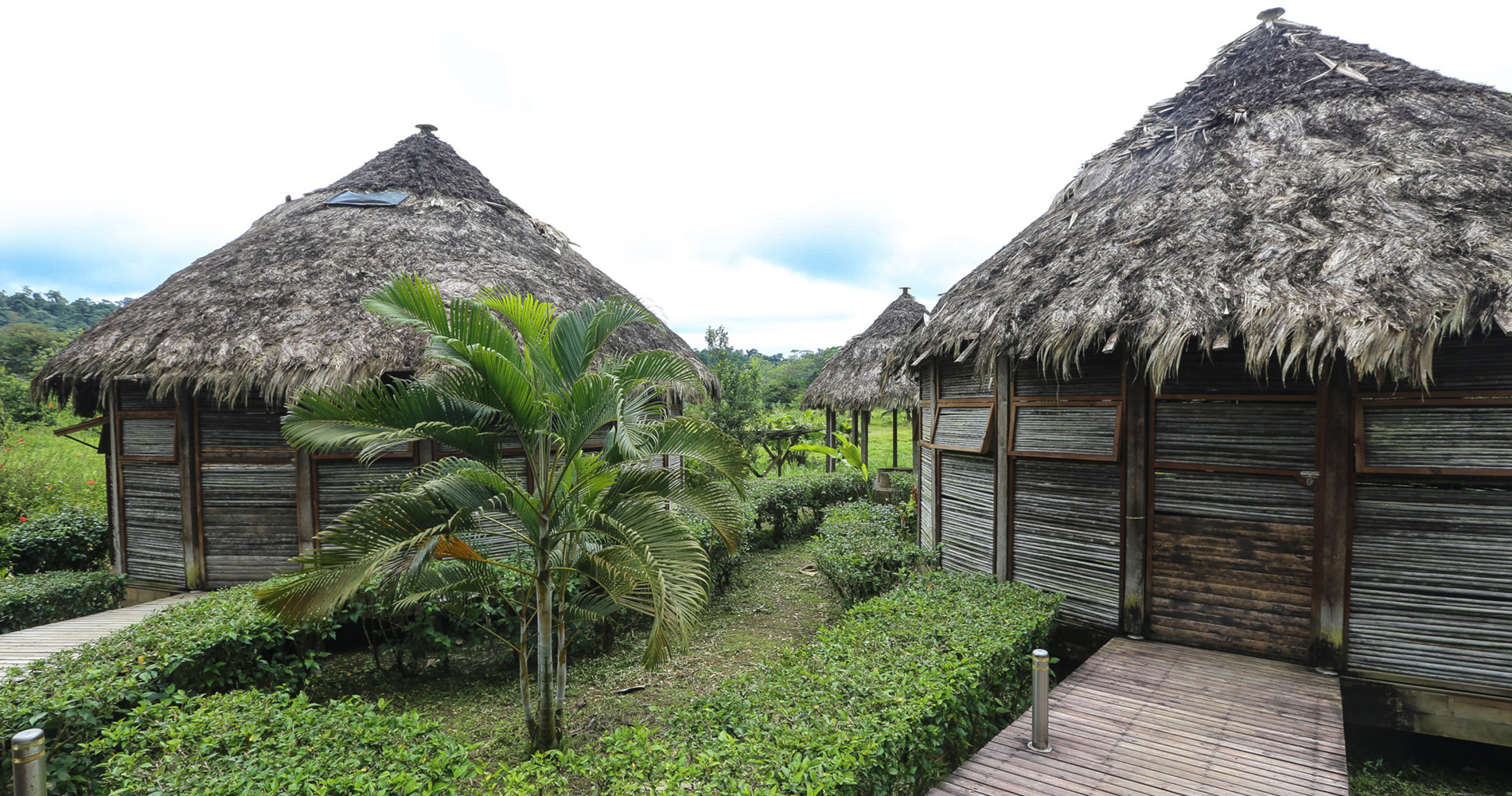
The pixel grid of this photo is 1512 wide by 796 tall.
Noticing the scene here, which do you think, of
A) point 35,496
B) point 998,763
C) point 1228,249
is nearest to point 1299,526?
point 1228,249

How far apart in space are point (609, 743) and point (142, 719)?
8.86ft

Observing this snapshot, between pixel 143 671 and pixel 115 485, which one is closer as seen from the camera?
pixel 143 671

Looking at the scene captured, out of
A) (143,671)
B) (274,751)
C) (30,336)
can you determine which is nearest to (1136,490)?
(274,751)

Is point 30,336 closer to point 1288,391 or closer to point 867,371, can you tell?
point 867,371

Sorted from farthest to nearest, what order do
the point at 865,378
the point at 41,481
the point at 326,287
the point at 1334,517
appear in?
the point at 865,378, the point at 41,481, the point at 326,287, the point at 1334,517

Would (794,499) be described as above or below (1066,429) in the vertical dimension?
below

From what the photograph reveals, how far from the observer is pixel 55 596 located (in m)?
6.57

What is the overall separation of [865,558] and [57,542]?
10496 mm

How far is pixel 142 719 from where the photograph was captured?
350 centimetres

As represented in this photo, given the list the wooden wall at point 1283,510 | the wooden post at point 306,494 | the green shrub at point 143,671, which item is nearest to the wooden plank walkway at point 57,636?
the green shrub at point 143,671

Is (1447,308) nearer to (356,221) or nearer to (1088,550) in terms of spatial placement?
(1088,550)

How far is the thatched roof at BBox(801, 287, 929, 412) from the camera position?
513 inches

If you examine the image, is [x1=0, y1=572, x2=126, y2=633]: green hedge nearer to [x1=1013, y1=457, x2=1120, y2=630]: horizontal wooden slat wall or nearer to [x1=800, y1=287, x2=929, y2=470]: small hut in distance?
[x1=1013, y1=457, x2=1120, y2=630]: horizontal wooden slat wall

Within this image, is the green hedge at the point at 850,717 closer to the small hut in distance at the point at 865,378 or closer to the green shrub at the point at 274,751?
the green shrub at the point at 274,751
